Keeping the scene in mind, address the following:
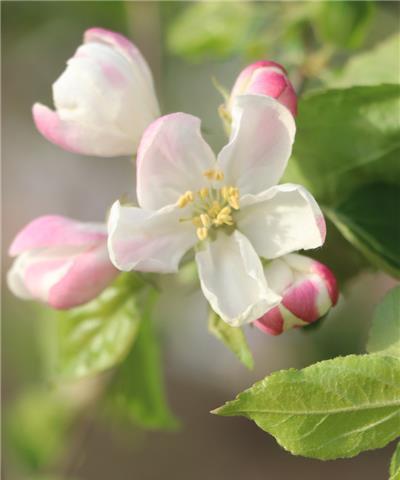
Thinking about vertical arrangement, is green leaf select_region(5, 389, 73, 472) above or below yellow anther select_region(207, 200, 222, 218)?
below

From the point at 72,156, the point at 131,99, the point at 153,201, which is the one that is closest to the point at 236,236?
→ the point at 153,201

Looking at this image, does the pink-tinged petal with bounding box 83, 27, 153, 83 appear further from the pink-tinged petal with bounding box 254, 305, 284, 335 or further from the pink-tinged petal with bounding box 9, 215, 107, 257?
the pink-tinged petal with bounding box 254, 305, 284, 335

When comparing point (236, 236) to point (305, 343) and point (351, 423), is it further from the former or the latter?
point (305, 343)

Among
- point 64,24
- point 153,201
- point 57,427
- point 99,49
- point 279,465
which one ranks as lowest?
point 279,465

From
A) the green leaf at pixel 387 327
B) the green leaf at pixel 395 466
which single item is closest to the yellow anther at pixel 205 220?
the green leaf at pixel 387 327

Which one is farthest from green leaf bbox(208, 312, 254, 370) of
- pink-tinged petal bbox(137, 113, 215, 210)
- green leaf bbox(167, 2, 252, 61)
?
green leaf bbox(167, 2, 252, 61)

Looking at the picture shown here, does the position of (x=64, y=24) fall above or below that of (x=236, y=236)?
below

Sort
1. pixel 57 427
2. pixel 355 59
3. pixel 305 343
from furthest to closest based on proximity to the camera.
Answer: pixel 305 343
pixel 57 427
pixel 355 59
